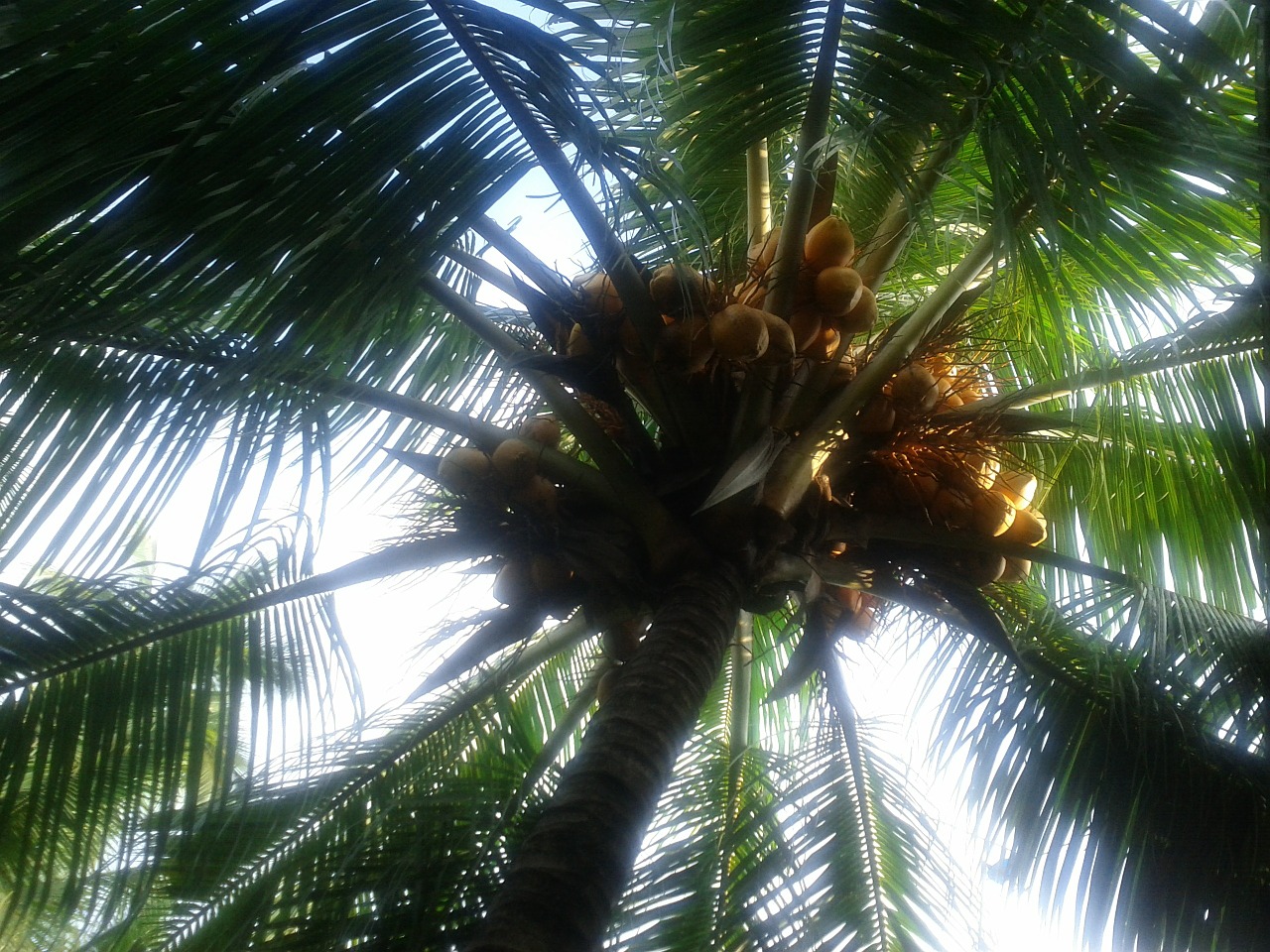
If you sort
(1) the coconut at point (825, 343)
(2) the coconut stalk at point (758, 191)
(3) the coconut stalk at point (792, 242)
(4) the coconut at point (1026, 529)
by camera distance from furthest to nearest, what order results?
(2) the coconut stalk at point (758, 191) → (4) the coconut at point (1026, 529) → (1) the coconut at point (825, 343) → (3) the coconut stalk at point (792, 242)

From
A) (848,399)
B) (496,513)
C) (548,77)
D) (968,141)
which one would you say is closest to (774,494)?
(848,399)

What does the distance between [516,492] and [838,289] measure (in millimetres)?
893

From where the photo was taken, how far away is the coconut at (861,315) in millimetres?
2436

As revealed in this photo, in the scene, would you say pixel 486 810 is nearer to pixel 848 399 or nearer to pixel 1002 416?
pixel 848 399

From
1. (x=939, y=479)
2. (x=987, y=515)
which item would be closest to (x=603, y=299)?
(x=939, y=479)

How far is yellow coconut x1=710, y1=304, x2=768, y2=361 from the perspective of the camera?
7.16 ft

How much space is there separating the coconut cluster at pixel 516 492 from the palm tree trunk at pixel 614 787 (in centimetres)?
30

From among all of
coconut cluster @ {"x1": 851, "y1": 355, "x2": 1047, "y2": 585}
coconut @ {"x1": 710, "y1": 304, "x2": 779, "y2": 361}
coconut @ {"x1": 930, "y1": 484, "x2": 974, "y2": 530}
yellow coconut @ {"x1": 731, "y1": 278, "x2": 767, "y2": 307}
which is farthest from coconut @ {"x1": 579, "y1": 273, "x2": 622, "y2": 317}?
coconut @ {"x1": 930, "y1": 484, "x2": 974, "y2": 530}

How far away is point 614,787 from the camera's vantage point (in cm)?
175

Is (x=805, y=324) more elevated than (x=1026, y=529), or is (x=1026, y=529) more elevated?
(x=805, y=324)

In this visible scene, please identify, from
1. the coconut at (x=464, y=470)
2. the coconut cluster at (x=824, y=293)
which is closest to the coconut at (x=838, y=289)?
the coconut cluster at (x=824, y=293)

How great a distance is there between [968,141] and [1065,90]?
1193mm

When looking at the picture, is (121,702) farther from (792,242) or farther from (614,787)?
(792,242)

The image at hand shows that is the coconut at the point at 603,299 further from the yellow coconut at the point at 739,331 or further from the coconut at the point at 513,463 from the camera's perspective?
the coconut at the point at 513,463
